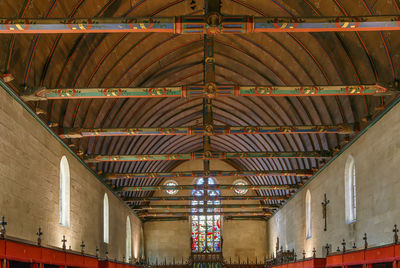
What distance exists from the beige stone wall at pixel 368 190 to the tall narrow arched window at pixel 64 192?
11.5 meters

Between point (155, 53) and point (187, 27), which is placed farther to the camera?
point (155, 53)

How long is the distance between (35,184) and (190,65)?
466 inches

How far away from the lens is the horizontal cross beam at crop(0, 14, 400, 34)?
36.8 feet

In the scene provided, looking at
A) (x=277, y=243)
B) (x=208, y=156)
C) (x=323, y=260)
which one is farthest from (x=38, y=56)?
(x=277, y=243)

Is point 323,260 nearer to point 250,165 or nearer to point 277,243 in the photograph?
point 277,243

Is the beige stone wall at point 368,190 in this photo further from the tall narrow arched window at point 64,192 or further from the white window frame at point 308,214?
the tall narrow arched window at point 64,192

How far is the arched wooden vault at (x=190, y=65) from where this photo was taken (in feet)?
47.9

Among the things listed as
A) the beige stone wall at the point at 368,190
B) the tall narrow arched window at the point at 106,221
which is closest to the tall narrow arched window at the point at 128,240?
the tall narrow arched window at the point at 106,221

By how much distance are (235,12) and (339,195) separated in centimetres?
909

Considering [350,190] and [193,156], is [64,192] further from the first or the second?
[350,190]

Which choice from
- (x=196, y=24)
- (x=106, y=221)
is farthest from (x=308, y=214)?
(x=196, y=24)

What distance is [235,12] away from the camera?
65.6 feet

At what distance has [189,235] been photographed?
1757 inches

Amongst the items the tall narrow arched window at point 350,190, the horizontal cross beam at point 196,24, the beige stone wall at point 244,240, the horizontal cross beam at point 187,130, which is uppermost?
the horizontal cross beam at point 196,24
